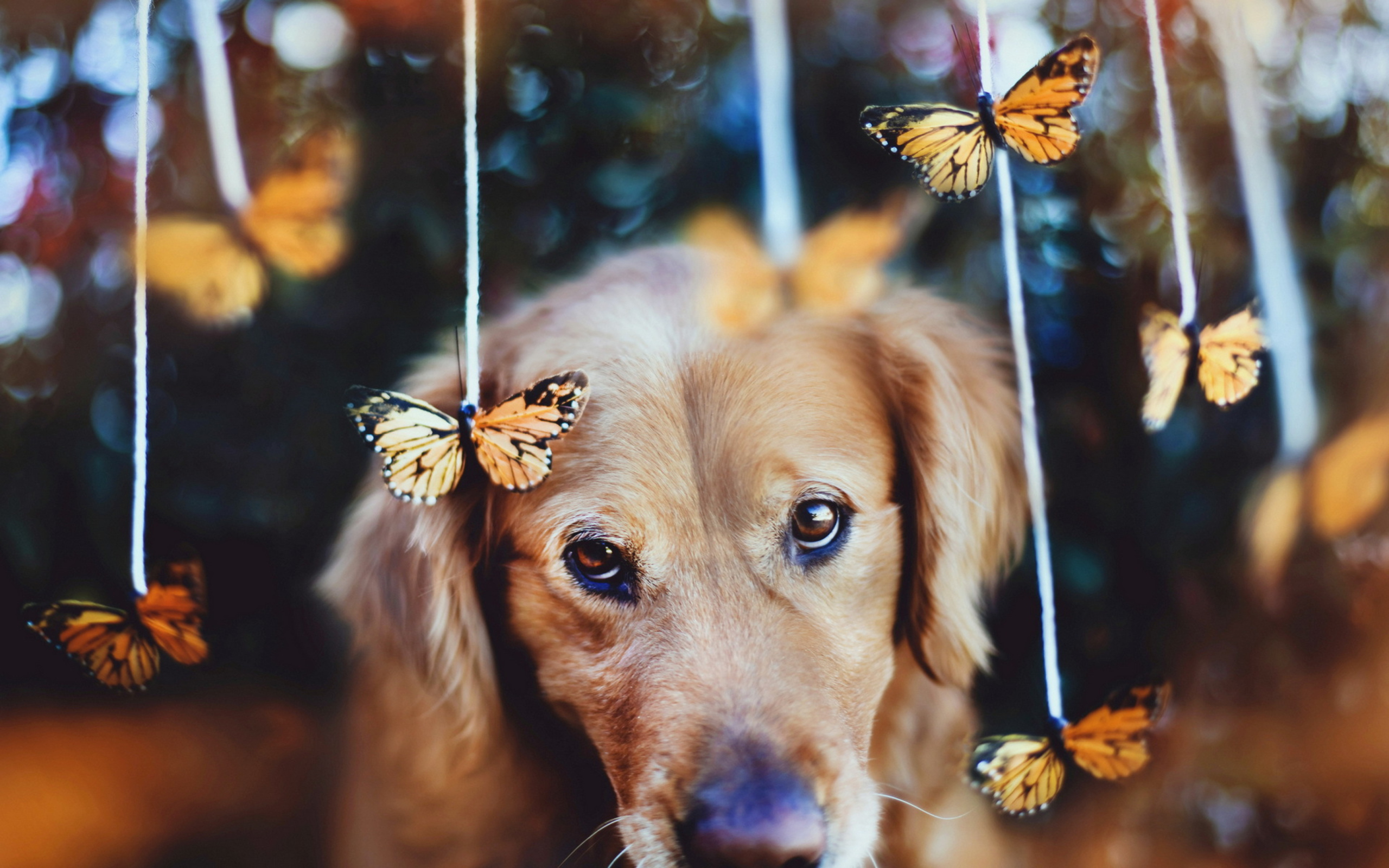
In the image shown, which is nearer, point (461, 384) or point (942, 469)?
point (461, 384)

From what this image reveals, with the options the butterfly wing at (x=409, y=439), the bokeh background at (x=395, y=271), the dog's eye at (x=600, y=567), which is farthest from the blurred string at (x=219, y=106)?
the dog's eye at (x=600, y=567)

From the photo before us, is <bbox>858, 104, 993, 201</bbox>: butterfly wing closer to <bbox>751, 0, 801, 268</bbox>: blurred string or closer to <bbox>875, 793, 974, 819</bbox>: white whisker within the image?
<bbox>751, 0, 801, 268</bbox>: blurred string

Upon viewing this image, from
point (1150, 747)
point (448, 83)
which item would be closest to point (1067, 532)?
point (1150, 747)

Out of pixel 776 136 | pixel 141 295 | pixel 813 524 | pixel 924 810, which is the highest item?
pixel 776 136

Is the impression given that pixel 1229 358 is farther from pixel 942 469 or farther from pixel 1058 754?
pixel 1058 754

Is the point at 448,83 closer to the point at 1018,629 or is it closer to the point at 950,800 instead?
the point at 1018,629

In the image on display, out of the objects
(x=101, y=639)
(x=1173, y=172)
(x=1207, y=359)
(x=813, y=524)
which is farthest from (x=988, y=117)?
(x=101, y=639)

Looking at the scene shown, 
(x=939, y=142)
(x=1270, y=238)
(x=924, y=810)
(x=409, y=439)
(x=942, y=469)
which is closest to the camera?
(x=409, y=439)
